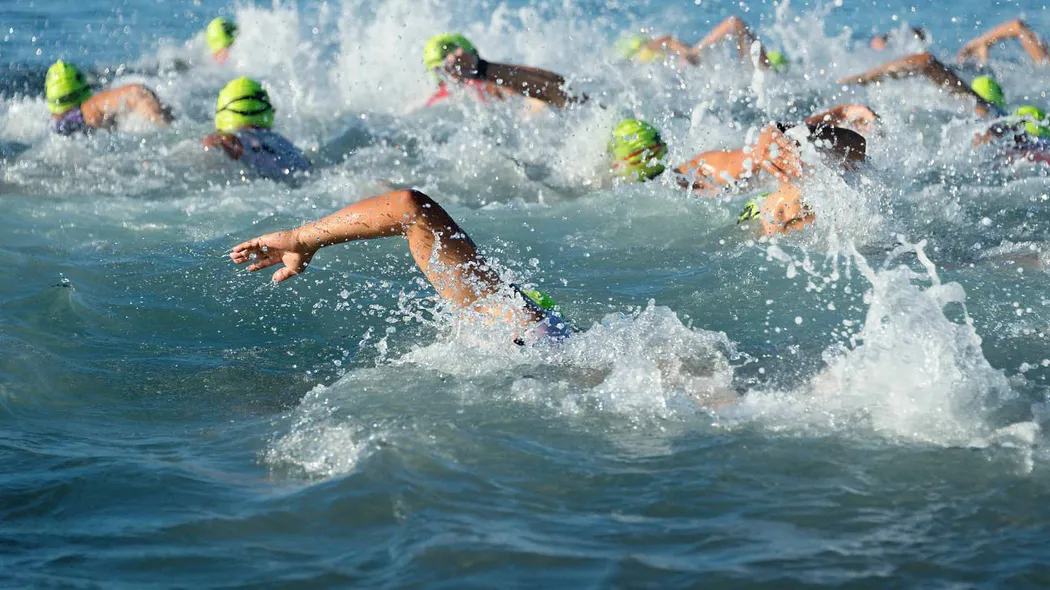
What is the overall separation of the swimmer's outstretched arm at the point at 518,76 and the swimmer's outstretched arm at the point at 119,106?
9.29 ft

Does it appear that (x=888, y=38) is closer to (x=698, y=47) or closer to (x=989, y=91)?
(x=698, y=47)

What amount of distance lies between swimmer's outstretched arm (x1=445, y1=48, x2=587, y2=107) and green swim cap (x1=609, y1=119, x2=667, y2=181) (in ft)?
4.33

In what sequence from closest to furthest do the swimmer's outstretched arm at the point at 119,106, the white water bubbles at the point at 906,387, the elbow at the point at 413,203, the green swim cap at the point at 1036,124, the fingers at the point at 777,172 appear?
the white water bubbles at the point at 906,387, the elbow at the point at 413,203, the fingers at the point at 777,172, the green swim cap at the point at 1036,124, the swimmer's outstretched arm at the point at 119,106

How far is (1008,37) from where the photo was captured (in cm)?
1427

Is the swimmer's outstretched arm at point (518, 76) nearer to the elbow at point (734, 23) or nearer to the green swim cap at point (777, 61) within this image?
the green swim cap at point (777, 61)

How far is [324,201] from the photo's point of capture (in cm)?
899

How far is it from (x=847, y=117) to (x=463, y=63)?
3839mm

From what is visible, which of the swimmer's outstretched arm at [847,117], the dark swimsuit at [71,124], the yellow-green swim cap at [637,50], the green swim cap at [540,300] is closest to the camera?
the green swim cap at [540,300]

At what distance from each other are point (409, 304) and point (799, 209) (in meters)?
2.53

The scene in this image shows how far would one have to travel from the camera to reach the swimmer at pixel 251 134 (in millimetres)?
9148

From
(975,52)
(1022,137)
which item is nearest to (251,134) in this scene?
(1022,137)

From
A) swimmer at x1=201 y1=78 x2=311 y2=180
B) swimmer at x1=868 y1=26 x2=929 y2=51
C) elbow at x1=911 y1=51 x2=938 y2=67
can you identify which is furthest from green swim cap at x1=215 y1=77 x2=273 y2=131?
swimmer at x1=868 y1=26 x2=929 y2=51

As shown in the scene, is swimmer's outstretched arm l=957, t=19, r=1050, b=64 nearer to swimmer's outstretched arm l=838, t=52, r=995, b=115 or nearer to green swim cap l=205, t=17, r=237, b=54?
→ swimmer's outstretched arm l=838, t=52, r=995, b=115

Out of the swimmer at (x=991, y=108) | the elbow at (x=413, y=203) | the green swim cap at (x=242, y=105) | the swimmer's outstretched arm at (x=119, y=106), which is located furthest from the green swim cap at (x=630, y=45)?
the elbow at (x=413, y=203)
